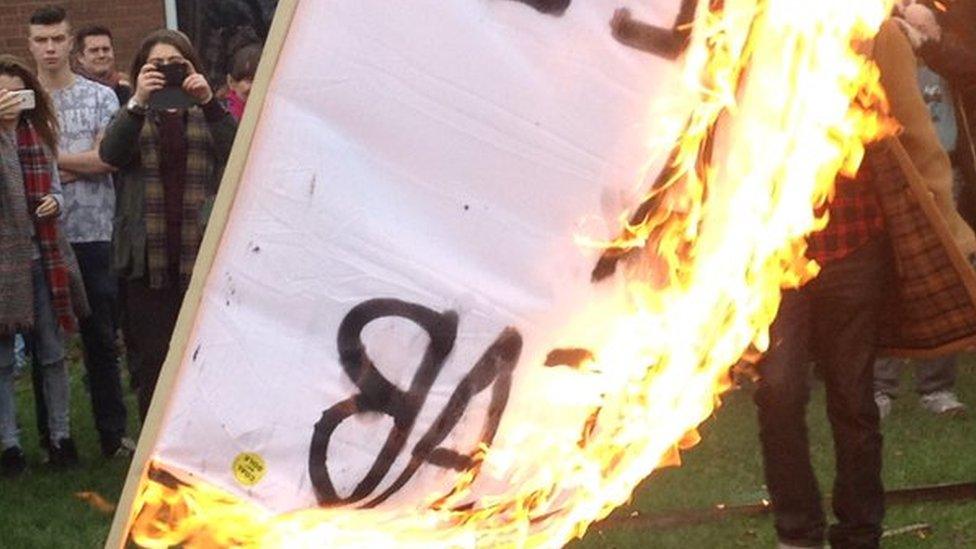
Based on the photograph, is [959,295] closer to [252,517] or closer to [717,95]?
[717,95]

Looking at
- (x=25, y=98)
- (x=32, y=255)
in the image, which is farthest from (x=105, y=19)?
(x=32, y=255)

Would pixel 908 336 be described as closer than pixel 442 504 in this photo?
No

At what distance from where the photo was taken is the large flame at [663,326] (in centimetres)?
505

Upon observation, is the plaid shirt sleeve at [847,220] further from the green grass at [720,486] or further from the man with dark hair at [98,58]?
the man with dark hair at [98,58]

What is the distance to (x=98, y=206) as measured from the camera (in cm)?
966

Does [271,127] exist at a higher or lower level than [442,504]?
higher

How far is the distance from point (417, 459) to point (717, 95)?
1.11 meters

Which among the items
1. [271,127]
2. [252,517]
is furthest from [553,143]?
[252,517]

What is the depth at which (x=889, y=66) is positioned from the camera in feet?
20.4

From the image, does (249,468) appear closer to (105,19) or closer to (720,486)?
(720,486)

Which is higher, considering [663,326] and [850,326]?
[663,326]

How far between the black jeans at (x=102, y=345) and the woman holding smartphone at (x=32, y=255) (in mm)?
201

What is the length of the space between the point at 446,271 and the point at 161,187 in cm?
344

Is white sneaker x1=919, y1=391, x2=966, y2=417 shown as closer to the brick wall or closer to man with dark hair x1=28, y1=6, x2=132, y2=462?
man with dark hair x1=28, y1=6, x2=132, y2=462
